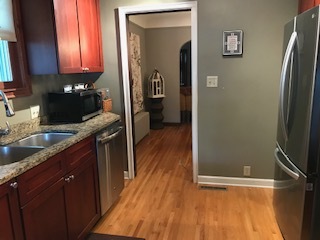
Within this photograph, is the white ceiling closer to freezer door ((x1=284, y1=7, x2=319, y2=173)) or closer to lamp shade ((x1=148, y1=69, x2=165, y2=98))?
lamp shade ((x1=148, y1=69, x2=165, y2=98))

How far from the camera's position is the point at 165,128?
6.04 meters

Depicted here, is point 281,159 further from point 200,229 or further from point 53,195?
point 53,195

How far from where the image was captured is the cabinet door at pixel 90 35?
2.64m

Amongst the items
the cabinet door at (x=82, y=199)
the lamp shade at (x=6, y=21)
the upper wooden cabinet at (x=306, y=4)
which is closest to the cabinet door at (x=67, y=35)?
the lamp shade at (x=6, y=21)

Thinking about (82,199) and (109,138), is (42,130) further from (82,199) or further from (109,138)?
(82,199)

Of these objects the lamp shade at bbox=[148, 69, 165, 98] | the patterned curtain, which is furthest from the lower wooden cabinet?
the lamp shade at bbox=[148, 69, 165, 98]

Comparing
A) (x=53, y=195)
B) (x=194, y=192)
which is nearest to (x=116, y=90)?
(x=194, y=192)

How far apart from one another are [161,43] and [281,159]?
14.6 ft

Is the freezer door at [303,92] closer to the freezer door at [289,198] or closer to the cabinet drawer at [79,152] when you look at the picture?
the freezer door at [289,198]

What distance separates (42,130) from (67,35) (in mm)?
867

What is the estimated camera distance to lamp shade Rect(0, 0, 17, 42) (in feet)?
6.84

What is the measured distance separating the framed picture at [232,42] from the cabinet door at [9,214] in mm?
2384

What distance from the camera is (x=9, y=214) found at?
1.38 metres

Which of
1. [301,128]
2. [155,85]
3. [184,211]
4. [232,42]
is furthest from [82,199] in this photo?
[155,85]
